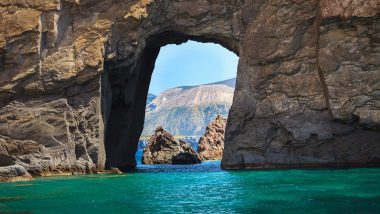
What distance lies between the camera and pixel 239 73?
1933 inches

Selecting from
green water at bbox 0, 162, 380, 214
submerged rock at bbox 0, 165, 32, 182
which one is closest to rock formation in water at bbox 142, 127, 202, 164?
submerged rock at bbox 0, 165, 32, 182

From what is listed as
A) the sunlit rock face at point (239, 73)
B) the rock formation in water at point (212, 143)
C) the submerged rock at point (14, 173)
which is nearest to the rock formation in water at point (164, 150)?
the rock formation in water at point (212, 143)

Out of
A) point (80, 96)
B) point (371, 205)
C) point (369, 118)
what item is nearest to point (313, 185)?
point (371, 205)

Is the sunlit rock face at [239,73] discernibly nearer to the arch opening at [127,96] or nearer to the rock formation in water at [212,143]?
the arch opening at [127,96]

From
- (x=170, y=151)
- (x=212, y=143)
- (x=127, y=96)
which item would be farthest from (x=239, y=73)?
(x=212, y=143)

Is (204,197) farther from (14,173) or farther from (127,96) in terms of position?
(127,96)

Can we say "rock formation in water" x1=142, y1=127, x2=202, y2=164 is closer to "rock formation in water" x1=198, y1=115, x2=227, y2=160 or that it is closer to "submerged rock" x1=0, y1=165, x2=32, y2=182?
"rock formation in water" x1=198, y1=115, x2=227, y2=160

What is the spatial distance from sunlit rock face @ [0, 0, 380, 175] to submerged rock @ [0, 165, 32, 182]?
4.76m

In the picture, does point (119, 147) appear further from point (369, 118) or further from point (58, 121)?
point (369, 118)

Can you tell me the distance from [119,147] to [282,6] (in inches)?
957

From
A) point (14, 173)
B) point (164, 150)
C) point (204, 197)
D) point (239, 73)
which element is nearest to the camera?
point (204, 197)

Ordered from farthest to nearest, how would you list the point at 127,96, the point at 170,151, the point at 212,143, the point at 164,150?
the point at 212,143 → the point at 164,150 → the point at 170,151 → the point at 127,96

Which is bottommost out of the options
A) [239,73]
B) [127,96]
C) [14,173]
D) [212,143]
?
[14,173]

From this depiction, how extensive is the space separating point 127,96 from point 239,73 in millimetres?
12940
